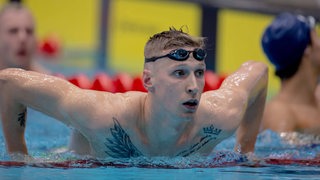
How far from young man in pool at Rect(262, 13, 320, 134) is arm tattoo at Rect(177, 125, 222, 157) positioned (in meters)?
1.37

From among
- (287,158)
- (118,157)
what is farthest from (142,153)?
(287,158)

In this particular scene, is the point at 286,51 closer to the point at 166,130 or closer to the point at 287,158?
Answer: the point at 287,158

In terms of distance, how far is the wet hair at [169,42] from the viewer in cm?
348

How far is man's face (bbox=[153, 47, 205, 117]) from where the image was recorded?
3.39m

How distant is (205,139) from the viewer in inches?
144

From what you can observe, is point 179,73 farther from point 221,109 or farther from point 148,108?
point 221,109

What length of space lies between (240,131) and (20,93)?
1.28 metres

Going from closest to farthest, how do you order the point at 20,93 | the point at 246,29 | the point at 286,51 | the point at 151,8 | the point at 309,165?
the point at 20,93 < the point at 309,165 < the point at 286,51 < the point at 246,29 < the point at 151,8

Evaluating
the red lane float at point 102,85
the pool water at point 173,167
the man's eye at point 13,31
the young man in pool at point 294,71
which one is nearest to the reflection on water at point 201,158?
the pool water at point 173,167

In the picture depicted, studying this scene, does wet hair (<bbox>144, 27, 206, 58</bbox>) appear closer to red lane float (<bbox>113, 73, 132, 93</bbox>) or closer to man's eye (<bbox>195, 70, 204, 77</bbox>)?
man's eye (<bbox>195, 70, 204, 77</bbox>)

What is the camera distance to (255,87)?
13.0ft

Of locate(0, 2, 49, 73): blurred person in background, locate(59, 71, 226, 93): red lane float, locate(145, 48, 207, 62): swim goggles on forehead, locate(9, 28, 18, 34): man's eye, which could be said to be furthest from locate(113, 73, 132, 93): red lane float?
locate(145, 48, 207, 62): swim goggles on forehead

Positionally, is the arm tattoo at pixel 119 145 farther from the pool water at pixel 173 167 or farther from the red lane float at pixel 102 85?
the red lane float at pixel 102 85

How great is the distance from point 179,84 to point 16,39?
3115 mm
